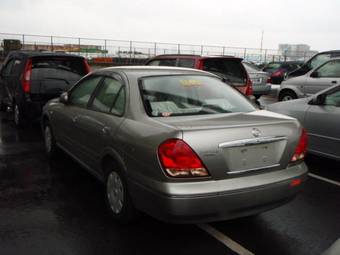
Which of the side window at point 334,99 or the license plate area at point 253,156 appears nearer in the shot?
the license plate area at point 253,156

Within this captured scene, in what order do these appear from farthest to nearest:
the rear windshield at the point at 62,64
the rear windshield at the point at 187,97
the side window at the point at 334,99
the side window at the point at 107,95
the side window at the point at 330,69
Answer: the side window at the point at 330,69 → the rear windshield at the point at 62,64 → the side window at the point at 334,99 → the side window at the point at 107,95 → the rear windshield at the point at 187,97

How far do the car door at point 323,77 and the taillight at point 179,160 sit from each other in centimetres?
810

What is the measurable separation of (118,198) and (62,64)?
203 inches

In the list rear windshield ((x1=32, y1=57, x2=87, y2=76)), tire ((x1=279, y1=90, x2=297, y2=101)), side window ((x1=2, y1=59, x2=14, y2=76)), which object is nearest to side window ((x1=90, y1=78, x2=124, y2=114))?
rear windshield ((x1=32, y1=57, x2=87, y2=76))

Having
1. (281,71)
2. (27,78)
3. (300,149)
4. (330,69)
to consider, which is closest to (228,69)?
(330,69)

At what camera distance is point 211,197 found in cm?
329

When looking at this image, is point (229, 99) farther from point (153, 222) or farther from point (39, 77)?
point (39, 77)

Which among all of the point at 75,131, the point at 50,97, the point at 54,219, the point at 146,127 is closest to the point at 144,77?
the point at 146,127

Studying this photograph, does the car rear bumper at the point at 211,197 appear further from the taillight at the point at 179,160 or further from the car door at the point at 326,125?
the car door at the point at 326,125

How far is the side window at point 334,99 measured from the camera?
19.6 ft

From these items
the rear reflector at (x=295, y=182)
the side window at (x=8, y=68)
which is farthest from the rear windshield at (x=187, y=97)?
the side window at (x=8, y=68)

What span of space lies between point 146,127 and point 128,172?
0.45 m

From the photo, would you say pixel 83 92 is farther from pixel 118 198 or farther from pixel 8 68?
pixel 8 68

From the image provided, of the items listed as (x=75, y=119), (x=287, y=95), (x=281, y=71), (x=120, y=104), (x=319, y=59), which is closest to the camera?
(x=120, y=104)
